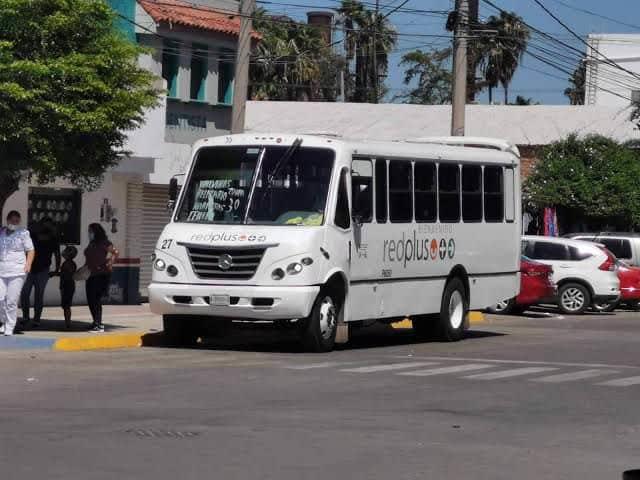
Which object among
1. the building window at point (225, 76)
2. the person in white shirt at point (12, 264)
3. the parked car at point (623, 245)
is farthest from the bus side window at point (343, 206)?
the building window at point (225, 76)

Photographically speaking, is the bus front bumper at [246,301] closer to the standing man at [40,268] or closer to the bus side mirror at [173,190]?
the bus side mirror at [173,190]

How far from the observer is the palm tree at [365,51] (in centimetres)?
8150

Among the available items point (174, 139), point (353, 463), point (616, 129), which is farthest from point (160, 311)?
point (616, 129)

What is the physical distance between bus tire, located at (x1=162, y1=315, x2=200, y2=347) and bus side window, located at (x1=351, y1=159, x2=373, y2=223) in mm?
2690

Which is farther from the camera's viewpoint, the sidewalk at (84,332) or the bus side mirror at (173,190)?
the bus side mirror at (173,190)

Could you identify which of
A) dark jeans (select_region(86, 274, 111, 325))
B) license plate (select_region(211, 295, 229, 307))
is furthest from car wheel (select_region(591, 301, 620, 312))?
license plate (select_region(211, 295, 229, 307))

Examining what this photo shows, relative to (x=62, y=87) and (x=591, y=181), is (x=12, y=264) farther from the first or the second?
(x=591, y=181)

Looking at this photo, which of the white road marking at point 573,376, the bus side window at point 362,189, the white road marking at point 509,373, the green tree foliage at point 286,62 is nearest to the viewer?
the white road marking at point 573,376

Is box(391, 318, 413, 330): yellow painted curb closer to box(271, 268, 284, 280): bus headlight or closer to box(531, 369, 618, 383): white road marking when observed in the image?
box(271, 268, 284, 280): bus headlight

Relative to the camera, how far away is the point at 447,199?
2378 cm

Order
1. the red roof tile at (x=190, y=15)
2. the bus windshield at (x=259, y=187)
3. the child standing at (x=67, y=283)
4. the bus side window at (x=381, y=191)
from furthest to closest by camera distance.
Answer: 1. the red roof tile at (x=190, y=15)
2. the child standing at (x=67, y=283)
3. the bus side window at (x=381, y=191)
4. the bus windshield at (x=259, y=187)

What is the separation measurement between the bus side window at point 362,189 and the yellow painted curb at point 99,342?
358 cm

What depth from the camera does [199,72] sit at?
1532 inches

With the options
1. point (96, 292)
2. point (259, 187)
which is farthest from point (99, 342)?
point (259, 187)
